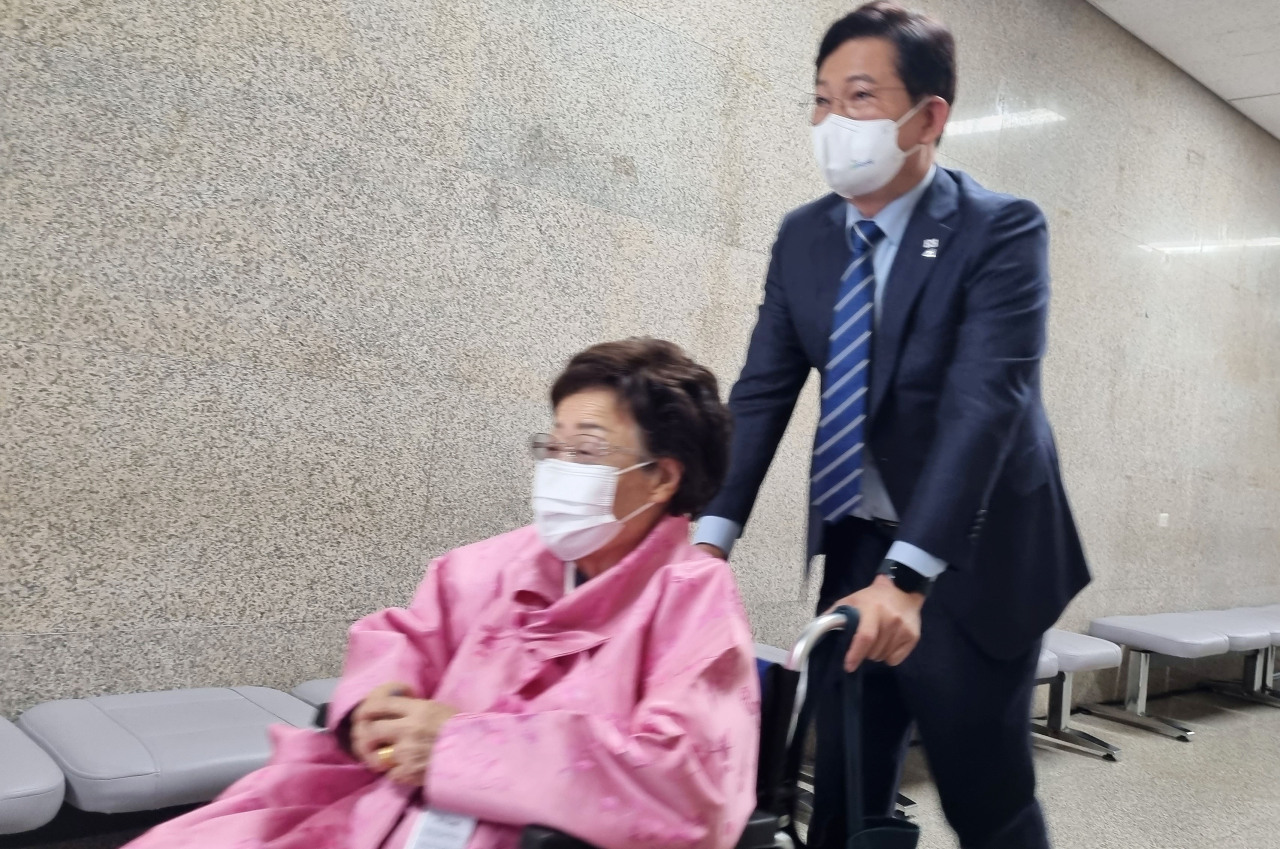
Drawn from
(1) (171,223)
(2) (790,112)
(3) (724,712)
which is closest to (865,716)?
(3) (724,712)

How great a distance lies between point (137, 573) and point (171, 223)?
79 cm

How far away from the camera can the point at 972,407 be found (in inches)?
58.3

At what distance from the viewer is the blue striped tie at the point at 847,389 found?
1.61 m

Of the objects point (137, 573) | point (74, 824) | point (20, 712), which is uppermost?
point (137, 573)

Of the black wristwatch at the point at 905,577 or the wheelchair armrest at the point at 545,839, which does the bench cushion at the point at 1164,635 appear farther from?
the wheelchair armrest at the point at 545,839

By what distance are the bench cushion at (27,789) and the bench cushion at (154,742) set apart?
5 cm

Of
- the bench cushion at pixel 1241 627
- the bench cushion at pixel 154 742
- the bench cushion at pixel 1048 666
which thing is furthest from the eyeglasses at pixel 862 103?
the bench cushion at pixel 1241 627

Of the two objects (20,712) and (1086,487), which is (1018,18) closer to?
(1086,487)

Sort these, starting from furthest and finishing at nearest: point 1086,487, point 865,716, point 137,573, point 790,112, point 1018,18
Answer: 1. point 1086,487
2. point 1018,18
3. point 790,112
4. point 137,573
5. point 865,716

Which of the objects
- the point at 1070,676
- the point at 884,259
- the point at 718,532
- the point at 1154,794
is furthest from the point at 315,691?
the point at 1070,676

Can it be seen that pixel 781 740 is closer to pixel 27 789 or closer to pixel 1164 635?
pixel 27 789

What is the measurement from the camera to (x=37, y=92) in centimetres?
242

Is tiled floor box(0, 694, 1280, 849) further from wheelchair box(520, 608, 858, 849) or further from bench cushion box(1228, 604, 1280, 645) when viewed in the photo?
wheelchair box(520, 608, 858, 849)

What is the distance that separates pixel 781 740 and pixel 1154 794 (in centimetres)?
322
